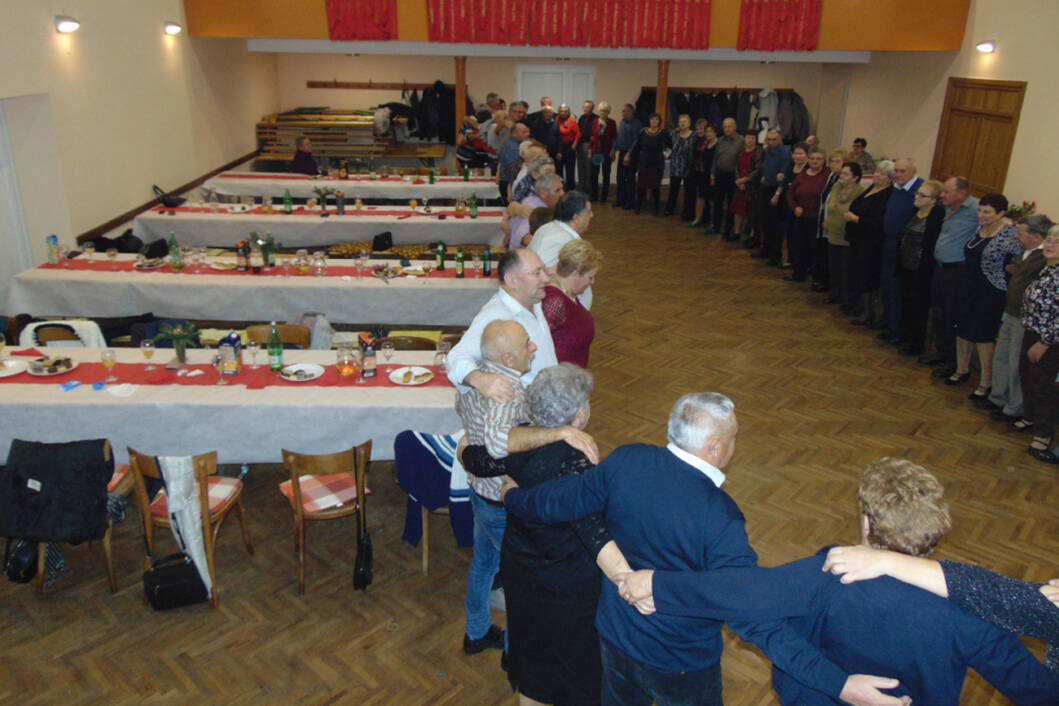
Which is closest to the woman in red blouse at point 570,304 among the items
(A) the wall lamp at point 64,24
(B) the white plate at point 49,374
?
(B) the white plate at point 49,374

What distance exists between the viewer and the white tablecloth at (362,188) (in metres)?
9.99

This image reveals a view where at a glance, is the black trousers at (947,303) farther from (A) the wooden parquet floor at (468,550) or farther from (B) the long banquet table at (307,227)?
(B) the long banquet table at (307,227)

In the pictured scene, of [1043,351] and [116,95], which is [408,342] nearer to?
[1043,351]

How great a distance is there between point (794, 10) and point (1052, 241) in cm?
747

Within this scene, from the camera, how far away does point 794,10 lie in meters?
11.1

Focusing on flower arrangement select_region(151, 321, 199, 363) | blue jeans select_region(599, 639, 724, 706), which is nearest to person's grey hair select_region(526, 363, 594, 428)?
blue jeans select_region(599, 639, 724, 706)

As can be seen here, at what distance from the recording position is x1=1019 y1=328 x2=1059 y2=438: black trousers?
5160mm

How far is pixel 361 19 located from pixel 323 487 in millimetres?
8755

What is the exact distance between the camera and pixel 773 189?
984 cm

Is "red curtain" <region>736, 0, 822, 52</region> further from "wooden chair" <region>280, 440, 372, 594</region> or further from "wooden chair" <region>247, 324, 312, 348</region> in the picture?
"wooden chair" <region>280, 440, 372, 594</region>

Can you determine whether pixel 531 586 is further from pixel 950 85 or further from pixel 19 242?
pixel 950 85

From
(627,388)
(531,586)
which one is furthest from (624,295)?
(531,586)

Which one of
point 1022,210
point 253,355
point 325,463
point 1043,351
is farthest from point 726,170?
point 325,463

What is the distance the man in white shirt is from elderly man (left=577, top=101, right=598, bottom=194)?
26.5ft
